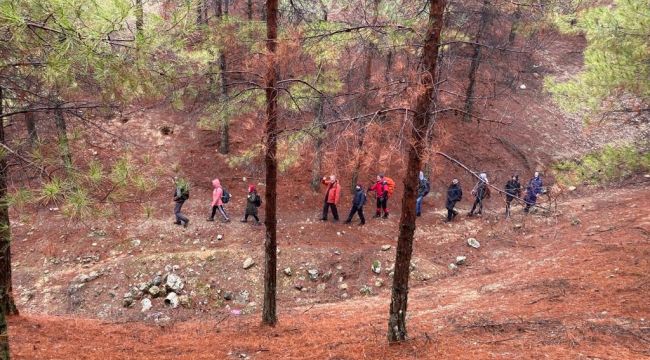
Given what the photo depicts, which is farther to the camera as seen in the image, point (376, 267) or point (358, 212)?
point (358, 212)

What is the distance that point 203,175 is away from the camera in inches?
700

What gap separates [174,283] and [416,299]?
6543 mm

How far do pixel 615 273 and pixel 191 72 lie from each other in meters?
10.4

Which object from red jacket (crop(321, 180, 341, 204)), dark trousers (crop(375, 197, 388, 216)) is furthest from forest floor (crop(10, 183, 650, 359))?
red jacket (crop(321, 180, 341, 204))

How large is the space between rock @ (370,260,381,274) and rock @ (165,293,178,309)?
556cm

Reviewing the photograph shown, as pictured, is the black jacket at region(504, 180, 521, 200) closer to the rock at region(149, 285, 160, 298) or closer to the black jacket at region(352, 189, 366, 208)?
the black jacket at region(352, 189, 366, 208)

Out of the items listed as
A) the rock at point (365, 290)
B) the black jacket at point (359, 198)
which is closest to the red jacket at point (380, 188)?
the black jacket at point (359, 198)

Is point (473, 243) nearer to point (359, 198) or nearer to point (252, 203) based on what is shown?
point (359, 198)

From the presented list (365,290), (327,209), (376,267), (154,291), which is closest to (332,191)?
(327,209)

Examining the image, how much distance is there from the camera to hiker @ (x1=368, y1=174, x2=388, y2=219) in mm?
15409

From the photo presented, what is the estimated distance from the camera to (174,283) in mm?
12492

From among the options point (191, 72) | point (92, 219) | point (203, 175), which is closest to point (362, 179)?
point (203, 175)

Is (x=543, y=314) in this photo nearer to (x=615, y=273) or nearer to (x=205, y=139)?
(x=615, y=273)

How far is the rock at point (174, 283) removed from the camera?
12398 mm
